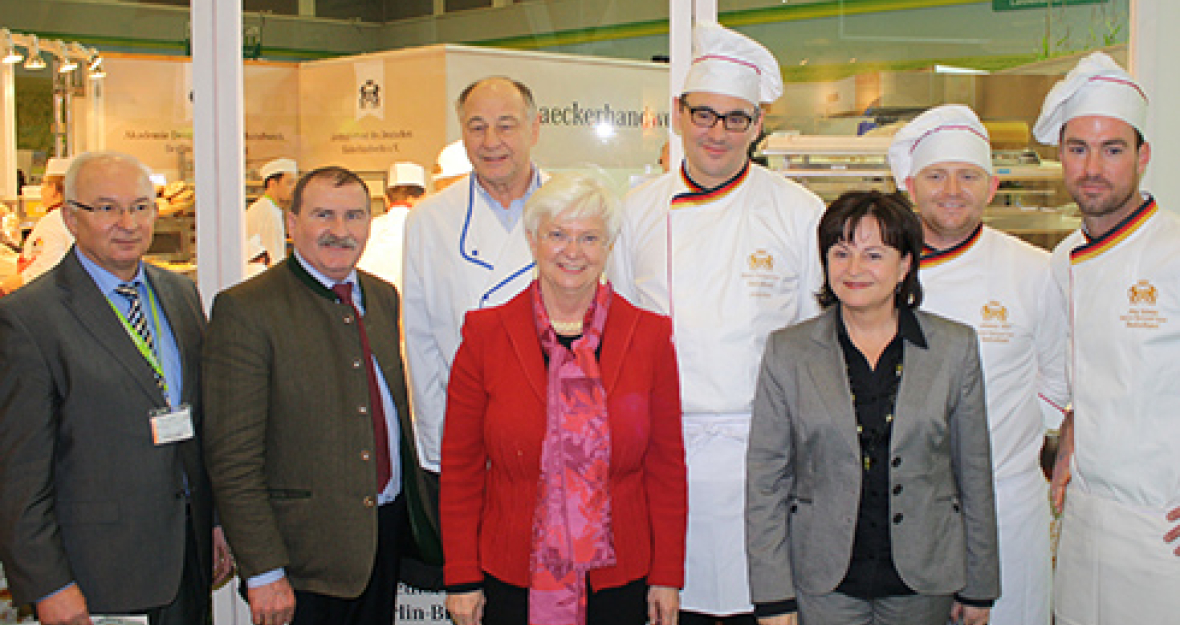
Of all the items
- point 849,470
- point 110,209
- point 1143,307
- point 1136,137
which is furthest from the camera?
point 1136,137

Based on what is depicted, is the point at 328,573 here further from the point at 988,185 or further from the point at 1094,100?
the point at 1094,100

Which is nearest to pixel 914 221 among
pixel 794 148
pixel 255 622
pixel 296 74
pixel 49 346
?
pixel 794 148

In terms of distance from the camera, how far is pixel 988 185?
8.21 ft

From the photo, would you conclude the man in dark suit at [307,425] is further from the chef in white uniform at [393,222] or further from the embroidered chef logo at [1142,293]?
the embroidered chef logo at [1142,293]

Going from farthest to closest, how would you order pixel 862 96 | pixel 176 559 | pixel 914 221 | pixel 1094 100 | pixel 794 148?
pixel 862 96
pixel 794 148
pixel 1094 100
pixel 176 559
pixel 914 221

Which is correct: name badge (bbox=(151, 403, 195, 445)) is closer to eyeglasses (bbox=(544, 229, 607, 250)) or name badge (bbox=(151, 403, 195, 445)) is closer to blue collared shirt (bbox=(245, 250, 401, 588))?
blue collared shirt (bbox=(245, 250, 401, 588))

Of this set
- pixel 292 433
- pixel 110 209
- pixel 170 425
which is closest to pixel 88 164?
pixel 110 209

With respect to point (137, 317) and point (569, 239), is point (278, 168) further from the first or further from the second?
point (569, 239)

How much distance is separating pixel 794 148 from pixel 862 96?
1.84ft

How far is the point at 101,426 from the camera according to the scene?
2.18 meters

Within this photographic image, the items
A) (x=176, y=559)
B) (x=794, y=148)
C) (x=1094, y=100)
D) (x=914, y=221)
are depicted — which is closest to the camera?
(x=914, y=221)

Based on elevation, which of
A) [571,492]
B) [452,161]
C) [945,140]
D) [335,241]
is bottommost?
[571,492]

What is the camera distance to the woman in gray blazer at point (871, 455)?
2.05 meters

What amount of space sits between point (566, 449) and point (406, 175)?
1.95 metres
